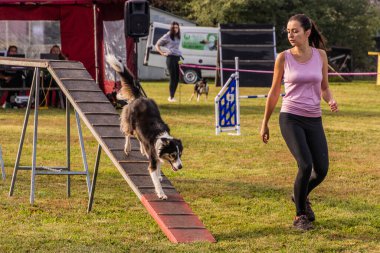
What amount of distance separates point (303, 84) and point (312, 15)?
38.3m

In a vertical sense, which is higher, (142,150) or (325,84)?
(325,84)

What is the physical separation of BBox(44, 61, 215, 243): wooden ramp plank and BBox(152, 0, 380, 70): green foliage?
34286mm

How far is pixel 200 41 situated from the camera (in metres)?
37.7

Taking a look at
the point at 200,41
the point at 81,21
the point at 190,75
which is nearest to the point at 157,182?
the point at 81,21

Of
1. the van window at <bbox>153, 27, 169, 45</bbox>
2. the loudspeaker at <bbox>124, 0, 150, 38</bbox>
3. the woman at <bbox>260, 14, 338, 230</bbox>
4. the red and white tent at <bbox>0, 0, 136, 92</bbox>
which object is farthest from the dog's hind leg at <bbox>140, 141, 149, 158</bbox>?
the van window at <bbox>153, 27, 169, 45</bbox>

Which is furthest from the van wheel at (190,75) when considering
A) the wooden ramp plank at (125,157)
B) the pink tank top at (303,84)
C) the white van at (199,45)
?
the pink tank top at (303,84)

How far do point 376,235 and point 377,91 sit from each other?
24678mm

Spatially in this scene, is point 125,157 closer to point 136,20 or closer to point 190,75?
→ point 136,20

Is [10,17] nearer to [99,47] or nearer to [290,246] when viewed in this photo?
[99,47]

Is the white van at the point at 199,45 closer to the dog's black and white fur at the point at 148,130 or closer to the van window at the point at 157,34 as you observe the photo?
the van window at the point at 157,34

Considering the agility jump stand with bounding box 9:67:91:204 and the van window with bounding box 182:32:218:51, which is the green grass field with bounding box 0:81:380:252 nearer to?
the agility jump stand with bounding box 9:67:91:204

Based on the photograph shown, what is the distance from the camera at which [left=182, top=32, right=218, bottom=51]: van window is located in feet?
123

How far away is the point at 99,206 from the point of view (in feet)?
31.2

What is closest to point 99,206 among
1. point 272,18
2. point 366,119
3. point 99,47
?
point 366,119
